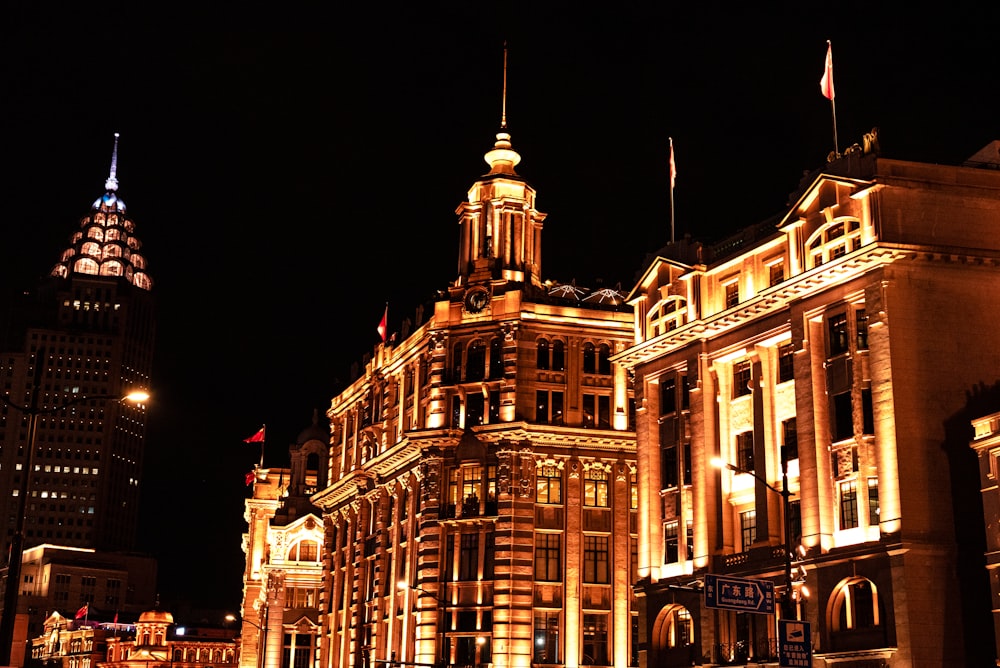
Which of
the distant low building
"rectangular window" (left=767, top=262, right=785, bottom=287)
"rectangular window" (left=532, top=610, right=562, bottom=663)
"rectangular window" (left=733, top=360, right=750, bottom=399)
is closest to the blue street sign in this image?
"rectangular window" (left=767, top=262, right=785, bottom=287)

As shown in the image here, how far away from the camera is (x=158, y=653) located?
17262 cm

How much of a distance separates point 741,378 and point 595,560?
22.6 m

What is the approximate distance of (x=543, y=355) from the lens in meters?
90.8

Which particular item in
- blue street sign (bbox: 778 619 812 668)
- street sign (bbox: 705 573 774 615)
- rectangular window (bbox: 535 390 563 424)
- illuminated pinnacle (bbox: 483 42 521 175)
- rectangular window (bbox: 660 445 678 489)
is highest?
illuminated pinnacle (bbox: 483 42 521 175)

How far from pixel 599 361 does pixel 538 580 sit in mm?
15730

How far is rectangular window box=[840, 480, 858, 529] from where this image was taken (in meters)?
58.2

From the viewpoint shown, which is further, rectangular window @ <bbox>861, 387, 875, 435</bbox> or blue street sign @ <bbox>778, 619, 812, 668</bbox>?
rectangular window @ <bbox>861, 387, 875, 435</bbox>

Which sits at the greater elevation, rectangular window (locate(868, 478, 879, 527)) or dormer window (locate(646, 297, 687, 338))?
dormer window (locate(646, 297, 687, 338))

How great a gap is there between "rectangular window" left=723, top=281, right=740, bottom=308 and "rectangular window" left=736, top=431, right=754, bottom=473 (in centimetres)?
678

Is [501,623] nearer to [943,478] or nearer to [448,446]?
[448,446]

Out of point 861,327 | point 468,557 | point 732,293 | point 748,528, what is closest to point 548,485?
point 468,557

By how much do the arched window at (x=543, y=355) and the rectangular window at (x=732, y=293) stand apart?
73.3 ft

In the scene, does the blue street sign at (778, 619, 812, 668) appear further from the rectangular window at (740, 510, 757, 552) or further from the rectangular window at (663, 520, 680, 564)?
the rectangular window at (663, 520, 680, 564)

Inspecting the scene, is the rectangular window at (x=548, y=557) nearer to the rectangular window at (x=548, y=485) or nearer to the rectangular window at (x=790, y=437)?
the rectangular window at (x=548, y=485)
